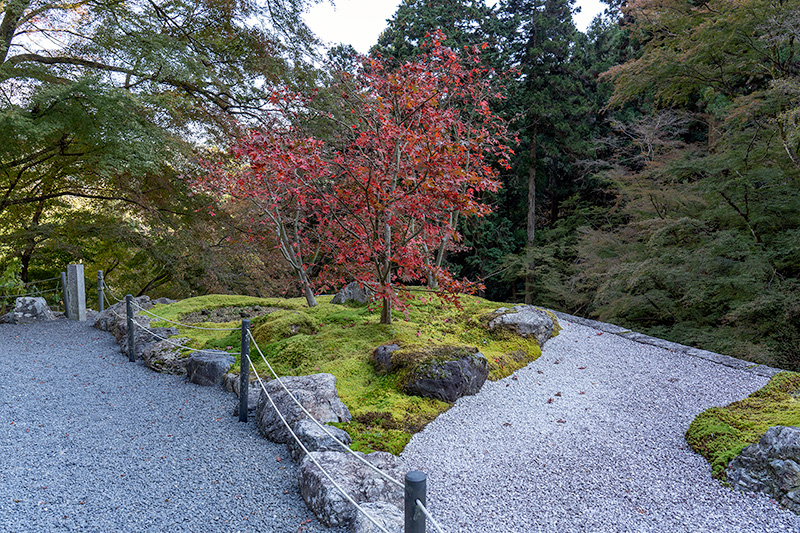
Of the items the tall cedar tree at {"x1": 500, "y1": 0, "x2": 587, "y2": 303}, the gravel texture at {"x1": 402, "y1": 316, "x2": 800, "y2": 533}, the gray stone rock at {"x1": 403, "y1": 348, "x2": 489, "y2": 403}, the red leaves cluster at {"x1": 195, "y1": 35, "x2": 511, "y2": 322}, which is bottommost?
the gravel texture at {"x1": 402, "y1": 316, "x2": 800, "y2": 533}

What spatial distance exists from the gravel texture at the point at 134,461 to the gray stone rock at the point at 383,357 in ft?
4.43

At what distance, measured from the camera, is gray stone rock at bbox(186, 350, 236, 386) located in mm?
4884

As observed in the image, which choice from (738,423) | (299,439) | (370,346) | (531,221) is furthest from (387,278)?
(531,221)

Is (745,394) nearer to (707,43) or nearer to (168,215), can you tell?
(707,43)

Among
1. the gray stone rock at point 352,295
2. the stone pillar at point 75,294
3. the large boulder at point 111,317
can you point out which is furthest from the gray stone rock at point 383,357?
the stone pillar at point 75,294

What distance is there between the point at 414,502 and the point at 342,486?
119 cm

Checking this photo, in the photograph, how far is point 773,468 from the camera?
281cm

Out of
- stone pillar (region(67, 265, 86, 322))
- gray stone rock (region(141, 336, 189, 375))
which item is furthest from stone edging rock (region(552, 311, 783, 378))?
stone pillar (region(67, 265, 86, 322))

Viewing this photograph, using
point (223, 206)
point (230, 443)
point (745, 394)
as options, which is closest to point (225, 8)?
point (223, 206)

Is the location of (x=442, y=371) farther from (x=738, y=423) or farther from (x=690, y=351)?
(x=690, y=351)

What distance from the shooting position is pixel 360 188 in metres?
5.37

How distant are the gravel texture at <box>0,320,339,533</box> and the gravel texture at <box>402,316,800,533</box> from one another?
1055 mm

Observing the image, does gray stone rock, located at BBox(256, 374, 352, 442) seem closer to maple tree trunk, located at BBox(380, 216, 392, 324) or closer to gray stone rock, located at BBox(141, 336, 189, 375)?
maple tree trunk, located at BBox(380, 216, 392, 324)

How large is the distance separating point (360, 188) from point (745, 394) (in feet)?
15.4
